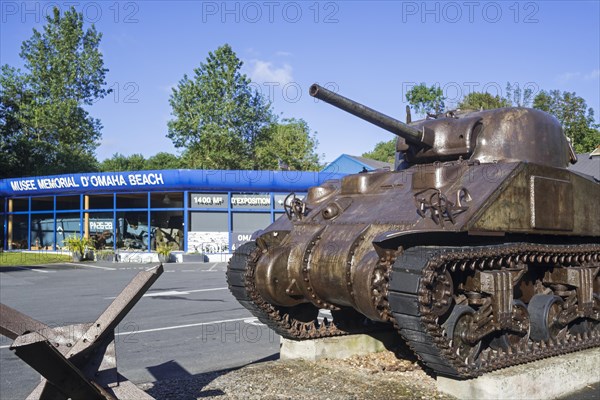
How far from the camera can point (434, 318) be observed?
5727mm

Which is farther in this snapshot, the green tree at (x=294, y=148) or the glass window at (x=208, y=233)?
the green tree at (x=294, y=148)

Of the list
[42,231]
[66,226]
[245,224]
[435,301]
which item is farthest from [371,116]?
[42,231]

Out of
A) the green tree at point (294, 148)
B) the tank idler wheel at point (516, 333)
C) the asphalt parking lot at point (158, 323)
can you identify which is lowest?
the asphalt parking lot at point (158, 323)

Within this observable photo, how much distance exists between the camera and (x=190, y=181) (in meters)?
28.9

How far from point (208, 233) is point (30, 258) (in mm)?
8613

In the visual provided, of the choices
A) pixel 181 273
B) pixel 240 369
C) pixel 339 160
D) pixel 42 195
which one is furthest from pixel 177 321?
pixel 339 160

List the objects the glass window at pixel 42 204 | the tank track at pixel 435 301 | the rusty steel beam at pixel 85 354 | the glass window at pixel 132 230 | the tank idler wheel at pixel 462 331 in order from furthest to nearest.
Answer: the glass window at pixel 42 204
the glass window at pixel 132 230
the tank idler wheel at pixel 462 331
the tank track at pixel 435 301
the rusty steel beam at pixel 85 354

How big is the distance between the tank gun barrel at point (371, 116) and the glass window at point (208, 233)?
22.2 m

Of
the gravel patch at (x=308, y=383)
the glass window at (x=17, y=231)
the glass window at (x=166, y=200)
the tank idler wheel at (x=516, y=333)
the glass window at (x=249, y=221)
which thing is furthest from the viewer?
the glass window at (x=17, y=231)

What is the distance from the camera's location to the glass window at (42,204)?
34975mm

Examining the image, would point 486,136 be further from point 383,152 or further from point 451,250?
point 383,152

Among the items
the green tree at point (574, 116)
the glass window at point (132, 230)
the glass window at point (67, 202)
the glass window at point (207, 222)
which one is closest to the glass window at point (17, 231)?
the glass window at point (67, 202)

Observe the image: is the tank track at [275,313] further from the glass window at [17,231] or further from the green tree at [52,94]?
the green tree at [52,94]

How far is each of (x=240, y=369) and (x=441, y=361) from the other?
2.49m
